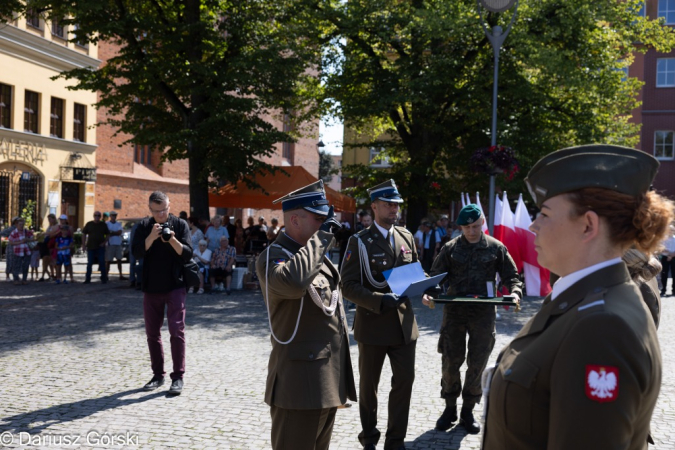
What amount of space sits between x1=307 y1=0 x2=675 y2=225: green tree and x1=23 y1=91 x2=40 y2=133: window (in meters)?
14.8

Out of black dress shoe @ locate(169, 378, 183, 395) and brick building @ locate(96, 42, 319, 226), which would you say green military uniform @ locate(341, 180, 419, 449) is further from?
brick building @ locate(96, 42, 319, 226)

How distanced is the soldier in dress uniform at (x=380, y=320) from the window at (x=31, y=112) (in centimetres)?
2817

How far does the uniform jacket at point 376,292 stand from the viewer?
210 inches

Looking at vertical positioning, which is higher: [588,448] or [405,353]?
[588,448]

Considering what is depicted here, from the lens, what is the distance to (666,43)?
2252 cm

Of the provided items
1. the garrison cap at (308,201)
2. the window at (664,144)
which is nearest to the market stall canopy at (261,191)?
the garrison cap at (308,201)

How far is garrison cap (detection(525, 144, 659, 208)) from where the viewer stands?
1815 millimetres

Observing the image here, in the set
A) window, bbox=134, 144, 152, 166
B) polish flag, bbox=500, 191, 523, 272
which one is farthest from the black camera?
window, bbox=134, 144, 152, 166

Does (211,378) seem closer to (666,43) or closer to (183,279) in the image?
(183,279)

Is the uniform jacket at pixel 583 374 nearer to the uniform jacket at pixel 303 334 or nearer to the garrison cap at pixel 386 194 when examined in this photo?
the uniform jacket at pixel 303 334

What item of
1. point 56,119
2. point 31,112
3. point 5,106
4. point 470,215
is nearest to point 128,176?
point 56,119

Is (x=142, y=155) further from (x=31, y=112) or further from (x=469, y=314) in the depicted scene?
(x=469, y=314)

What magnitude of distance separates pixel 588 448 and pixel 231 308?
12840mm

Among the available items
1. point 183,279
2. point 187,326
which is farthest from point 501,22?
point 183,279
